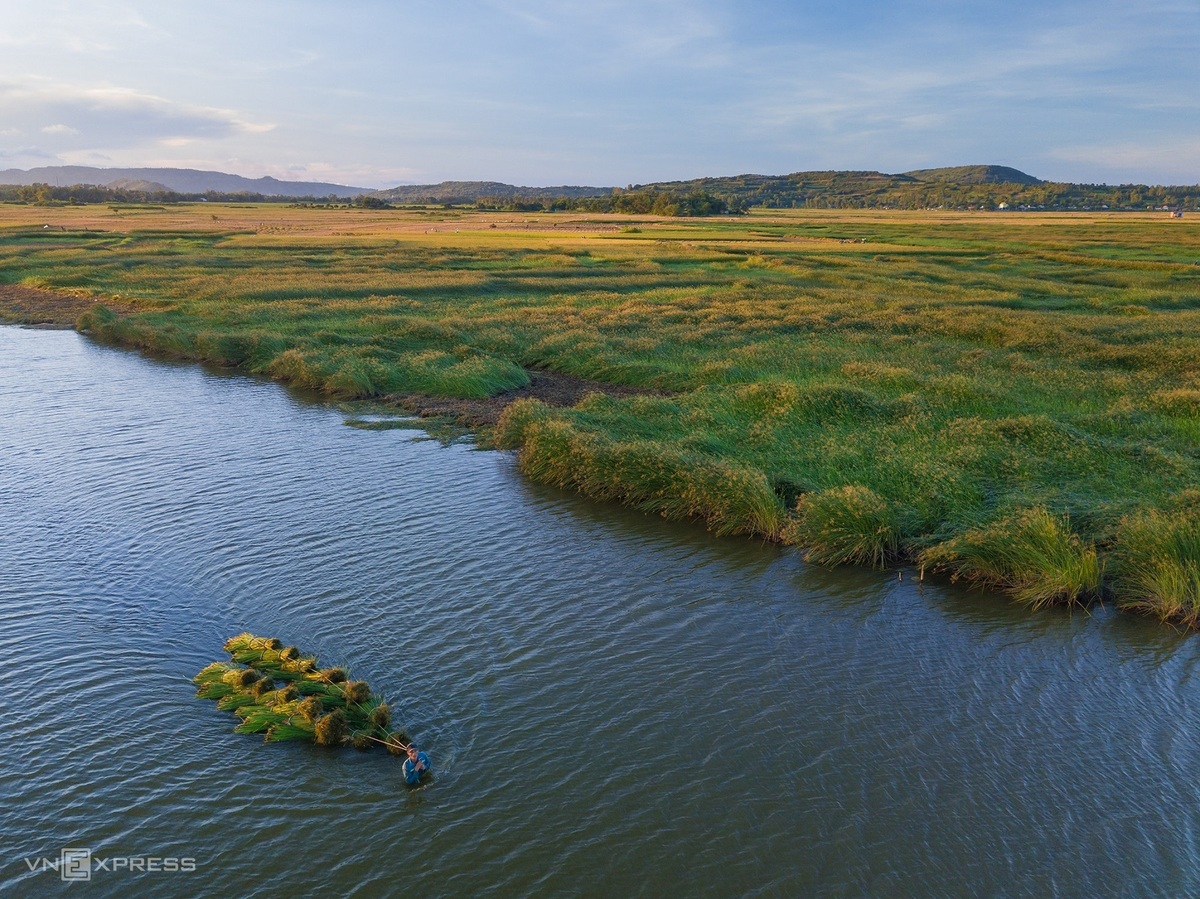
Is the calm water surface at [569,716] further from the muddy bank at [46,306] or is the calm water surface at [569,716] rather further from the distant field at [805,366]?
the muddy bank at [46,306]

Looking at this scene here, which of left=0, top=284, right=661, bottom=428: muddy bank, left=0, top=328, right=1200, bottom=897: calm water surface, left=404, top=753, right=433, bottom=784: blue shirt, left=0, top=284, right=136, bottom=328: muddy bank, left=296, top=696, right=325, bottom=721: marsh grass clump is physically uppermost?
left=0, top=284, right=136, bottom=328: muddy bank

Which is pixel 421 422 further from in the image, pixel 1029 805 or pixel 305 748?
pixel 1029 805

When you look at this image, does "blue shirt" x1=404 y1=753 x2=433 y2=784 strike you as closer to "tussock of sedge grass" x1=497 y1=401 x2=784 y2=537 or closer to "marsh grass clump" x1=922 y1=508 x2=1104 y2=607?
"tussock of sedge grass" x1=497 y1=401 x2=784 y2=537

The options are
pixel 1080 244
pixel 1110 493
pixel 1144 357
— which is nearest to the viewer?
pixel 1110 493

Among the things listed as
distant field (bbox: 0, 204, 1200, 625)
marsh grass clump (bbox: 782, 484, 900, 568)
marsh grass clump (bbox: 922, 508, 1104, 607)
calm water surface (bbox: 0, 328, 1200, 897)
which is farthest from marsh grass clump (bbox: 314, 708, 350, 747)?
marsh grass clump (bbox: 922, 508, 1104, 607)

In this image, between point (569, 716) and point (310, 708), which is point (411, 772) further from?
point (569, 716)

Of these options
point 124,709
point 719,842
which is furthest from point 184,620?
point 719,842

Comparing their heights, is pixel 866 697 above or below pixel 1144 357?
below
